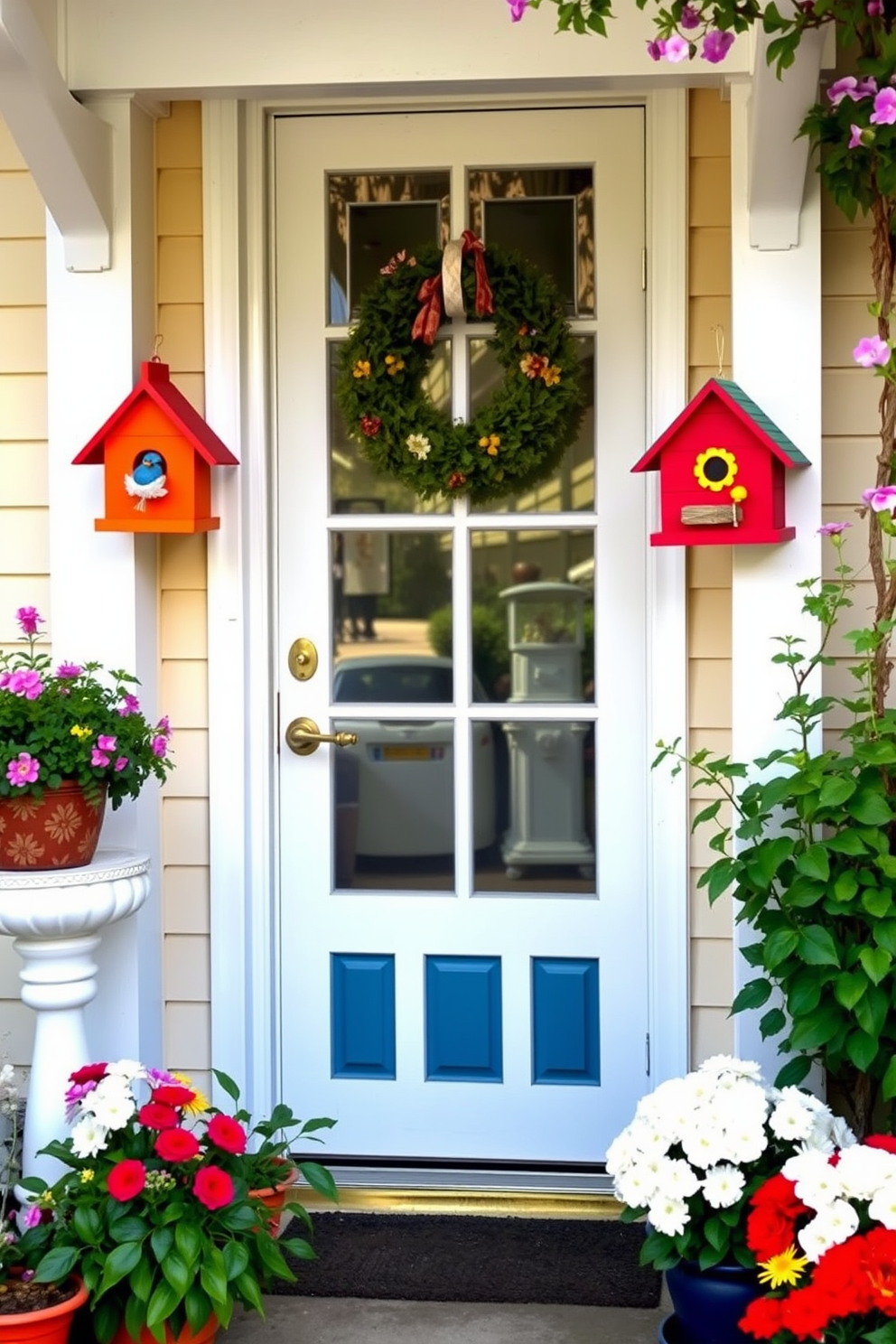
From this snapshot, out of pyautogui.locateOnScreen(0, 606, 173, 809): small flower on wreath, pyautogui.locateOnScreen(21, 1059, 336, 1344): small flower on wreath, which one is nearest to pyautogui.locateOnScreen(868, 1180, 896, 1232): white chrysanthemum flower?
pyautogui.locateOnScreen(21, 1059, 336, 1344): small flower on wreath

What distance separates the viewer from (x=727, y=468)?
2824mm

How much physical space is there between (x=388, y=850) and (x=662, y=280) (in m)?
1.30

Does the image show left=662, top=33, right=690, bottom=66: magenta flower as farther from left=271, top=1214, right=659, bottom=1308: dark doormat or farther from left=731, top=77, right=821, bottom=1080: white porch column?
left=271, top=1214, right=659, bottom=1308: dark doormat

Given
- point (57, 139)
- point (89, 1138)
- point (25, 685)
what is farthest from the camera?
point (57, 139)

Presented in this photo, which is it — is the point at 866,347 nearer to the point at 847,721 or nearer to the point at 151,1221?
the point at 847,721

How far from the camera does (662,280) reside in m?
3.16

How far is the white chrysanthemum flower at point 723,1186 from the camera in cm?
242

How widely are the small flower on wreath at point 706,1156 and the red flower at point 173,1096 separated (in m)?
0.69

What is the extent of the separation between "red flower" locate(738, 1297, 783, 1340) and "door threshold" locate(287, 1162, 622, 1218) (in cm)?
92

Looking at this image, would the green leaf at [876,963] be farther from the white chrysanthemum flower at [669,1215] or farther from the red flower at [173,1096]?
the red flower at [173,1096]

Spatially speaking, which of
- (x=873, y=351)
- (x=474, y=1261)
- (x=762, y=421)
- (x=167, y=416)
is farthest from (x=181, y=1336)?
(x=873, y=351)

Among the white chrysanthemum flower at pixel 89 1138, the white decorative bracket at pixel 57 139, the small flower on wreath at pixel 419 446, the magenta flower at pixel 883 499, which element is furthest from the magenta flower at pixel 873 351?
the white chrysanthemum flower at pixel 89 1138

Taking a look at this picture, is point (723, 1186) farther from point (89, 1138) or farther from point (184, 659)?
point (184, 659)

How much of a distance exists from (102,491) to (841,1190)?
6.06 feet
